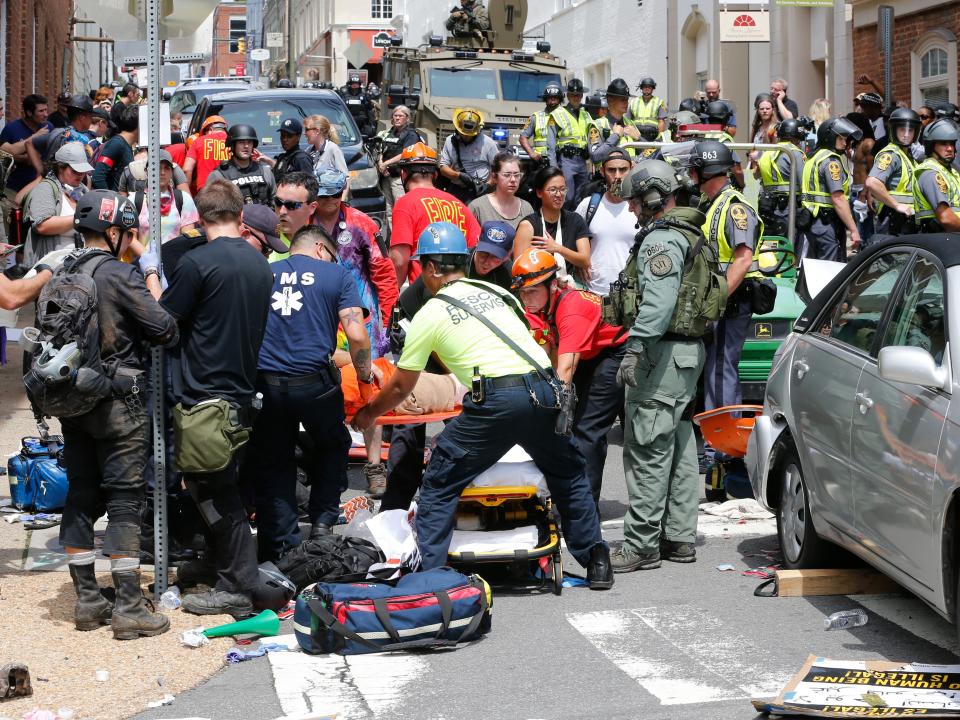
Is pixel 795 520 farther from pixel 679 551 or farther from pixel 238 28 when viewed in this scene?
pixel 238 28

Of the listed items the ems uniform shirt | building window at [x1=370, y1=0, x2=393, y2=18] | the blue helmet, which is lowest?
the ems uniform shirt

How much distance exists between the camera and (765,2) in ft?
104

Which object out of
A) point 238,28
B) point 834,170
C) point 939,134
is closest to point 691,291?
point 939,134

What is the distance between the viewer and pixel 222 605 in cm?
657

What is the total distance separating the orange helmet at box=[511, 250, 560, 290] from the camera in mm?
7582

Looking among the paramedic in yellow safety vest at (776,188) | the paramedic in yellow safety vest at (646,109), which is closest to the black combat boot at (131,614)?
the paramedic in yellow safety vest at (776,188)

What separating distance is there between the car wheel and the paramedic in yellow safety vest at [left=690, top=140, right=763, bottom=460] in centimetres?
166

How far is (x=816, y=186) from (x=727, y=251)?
4474 millimetres

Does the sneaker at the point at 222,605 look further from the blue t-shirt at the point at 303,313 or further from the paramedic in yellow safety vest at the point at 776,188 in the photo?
the paramedic in yellow safety vest at the point at 776,188

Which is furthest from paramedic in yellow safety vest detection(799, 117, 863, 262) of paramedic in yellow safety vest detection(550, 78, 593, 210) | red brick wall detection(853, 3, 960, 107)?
red brick wall detection(853, 3, 960, 107)

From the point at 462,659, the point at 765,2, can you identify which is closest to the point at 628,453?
the point at 462,659

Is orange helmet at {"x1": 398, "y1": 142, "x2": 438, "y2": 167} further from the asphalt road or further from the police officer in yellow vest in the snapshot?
the police officer in yellow vest

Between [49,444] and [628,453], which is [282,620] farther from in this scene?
[49,444]

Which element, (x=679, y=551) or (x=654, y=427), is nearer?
(x=654, y=427)
